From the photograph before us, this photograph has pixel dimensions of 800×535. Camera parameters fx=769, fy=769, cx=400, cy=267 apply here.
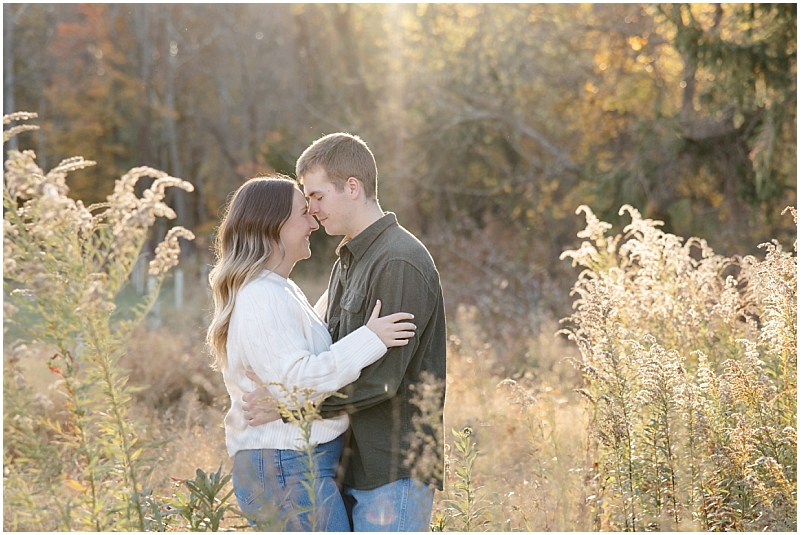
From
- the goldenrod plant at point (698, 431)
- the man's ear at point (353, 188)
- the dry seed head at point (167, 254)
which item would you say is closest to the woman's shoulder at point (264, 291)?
the dry seed head at point (167, 254)

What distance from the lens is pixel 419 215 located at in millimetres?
19828

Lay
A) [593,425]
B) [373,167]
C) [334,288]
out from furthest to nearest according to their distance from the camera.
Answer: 1. [593,425]
2. [334,288]
3. [373,167]

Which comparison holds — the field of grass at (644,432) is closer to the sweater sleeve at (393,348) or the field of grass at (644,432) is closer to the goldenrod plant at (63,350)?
the goldenrod plant at (63,350)

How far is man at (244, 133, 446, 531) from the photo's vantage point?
2941mm

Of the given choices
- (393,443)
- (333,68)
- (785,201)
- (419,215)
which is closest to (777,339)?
(393,443)

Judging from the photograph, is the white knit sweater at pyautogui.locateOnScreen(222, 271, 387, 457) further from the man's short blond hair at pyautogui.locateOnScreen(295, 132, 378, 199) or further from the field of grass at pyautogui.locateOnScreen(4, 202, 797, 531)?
the man's short blond hair at pyautogui.locateOnScreen(295, 132, 378, 199)

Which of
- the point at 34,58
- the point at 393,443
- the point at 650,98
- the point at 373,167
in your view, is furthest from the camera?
the point at 34,58

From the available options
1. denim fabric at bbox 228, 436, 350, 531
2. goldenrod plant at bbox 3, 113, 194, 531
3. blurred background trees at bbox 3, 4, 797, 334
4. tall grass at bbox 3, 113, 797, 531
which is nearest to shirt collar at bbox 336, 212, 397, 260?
tall grass at bbox 3, 113, 797, 531

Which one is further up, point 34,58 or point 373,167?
point 34,58

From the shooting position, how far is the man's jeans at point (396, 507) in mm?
2939

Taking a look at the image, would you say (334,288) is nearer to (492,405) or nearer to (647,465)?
(647,465)

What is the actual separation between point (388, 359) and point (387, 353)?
2 cm

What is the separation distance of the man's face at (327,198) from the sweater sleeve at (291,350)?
16.8 inches

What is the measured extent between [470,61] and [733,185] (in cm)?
719
